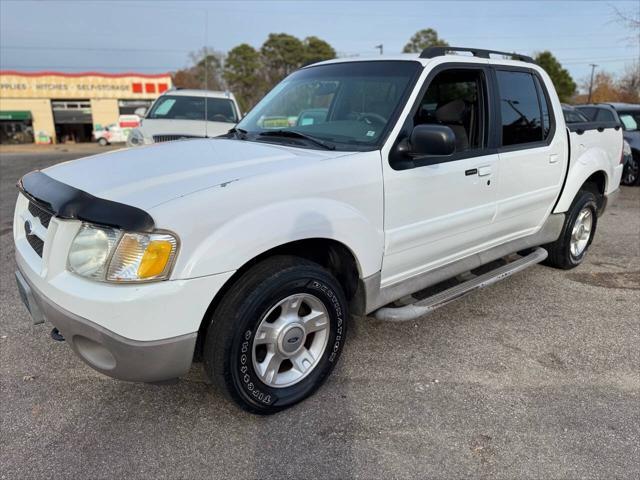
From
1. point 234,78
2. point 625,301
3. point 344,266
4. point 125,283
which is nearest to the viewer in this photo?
point 125,283

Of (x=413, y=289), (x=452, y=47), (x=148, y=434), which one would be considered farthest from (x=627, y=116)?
(x=148, y=434)

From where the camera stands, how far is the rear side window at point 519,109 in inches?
149

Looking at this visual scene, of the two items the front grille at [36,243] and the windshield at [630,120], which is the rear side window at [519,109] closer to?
the front grille at [36,243]

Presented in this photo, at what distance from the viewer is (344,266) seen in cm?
296

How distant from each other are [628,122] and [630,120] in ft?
0.26

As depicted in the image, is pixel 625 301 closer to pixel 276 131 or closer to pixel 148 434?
pixel 276 131

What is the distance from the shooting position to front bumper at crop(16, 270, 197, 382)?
7.01ft

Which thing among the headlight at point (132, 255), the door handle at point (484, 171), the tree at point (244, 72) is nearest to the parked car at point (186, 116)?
the door handle at point (484, 171)

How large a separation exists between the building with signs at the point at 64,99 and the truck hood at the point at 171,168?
47262 mm

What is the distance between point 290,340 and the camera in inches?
104

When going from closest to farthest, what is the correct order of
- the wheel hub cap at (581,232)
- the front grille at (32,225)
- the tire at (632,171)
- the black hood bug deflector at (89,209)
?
the black hood bug deflector at (89,209)
the front grille at (32,225)
the wheel hub cap at (581,232)
the tire at (632,171)

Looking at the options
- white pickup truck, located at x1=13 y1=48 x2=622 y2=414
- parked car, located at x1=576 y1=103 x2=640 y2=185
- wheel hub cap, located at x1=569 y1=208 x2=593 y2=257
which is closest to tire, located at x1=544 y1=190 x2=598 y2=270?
wheel hub cap, located at x1=569 y1=208 x2=593 y2=257

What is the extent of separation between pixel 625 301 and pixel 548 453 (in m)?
2.50

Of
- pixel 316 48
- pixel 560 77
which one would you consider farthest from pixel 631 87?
pixel 316 48
